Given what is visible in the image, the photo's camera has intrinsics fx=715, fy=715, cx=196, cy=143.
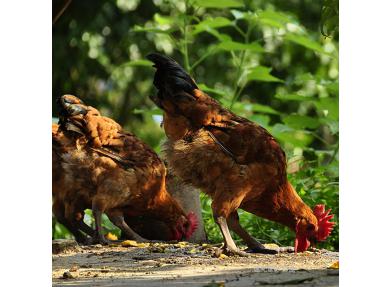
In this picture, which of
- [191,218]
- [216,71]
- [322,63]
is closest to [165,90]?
[191,218]

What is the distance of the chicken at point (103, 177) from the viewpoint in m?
4.43

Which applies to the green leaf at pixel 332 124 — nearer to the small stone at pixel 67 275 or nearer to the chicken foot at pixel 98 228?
the chicken foot at pixel 98 228

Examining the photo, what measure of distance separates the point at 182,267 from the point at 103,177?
106 cm

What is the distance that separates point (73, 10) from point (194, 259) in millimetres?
5535

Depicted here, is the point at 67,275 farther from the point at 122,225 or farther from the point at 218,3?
the point at 218,3

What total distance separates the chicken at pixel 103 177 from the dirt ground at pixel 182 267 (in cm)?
31

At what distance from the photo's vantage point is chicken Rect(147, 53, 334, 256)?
3834 millimetres

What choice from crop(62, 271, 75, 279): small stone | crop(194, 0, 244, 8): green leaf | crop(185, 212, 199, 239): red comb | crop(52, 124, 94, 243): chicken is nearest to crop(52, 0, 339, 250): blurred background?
crop(194, 0, 244, 8): green leaf

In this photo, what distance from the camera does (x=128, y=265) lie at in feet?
12.3

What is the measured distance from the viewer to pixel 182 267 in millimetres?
3596
